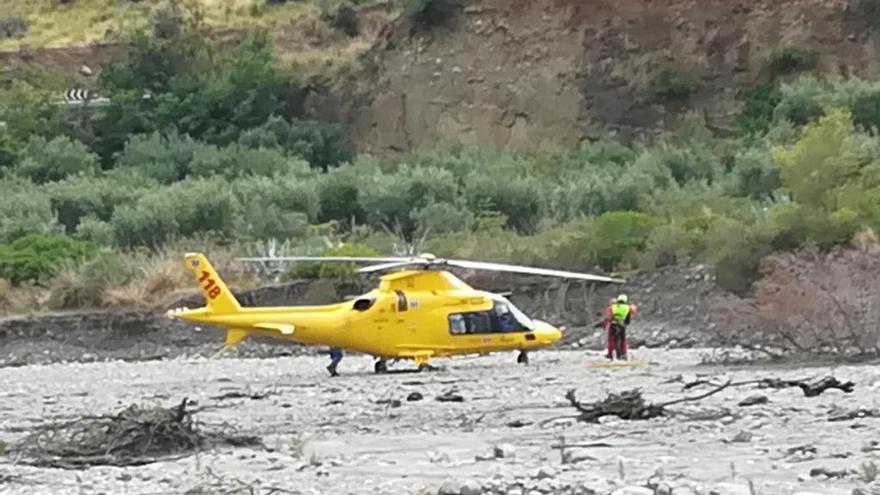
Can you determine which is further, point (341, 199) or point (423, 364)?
point (341, 199)

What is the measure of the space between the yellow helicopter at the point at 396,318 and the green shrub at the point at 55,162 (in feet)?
111

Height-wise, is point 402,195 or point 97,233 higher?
point 402,195

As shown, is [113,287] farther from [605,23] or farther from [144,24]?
[144,24]

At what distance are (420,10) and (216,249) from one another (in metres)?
23.6

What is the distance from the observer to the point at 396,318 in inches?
1055

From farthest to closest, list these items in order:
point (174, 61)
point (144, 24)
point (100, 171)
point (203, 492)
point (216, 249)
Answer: point (144, 24)
point (174, 61)
point (100, 171)
point (216, 249)
point (203, 492)

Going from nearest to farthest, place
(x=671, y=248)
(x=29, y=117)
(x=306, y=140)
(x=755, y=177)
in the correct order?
1. (x=671, y=248)
2. (x=755, y=177)
3. (x=306, y=140)
4. (x=29, y=117)

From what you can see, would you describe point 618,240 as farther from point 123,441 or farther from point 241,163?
point 123,441

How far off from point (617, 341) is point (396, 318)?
386cm

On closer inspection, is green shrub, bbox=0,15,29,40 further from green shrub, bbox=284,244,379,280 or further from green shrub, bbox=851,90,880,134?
green shrub, bbox=284,244,379,280

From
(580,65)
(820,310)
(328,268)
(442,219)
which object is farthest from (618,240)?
(580,65)

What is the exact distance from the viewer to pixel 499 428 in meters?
17.3

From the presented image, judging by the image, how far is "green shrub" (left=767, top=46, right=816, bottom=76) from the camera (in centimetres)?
6022

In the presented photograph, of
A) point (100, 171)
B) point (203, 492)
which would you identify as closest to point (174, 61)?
point (100, 171)
